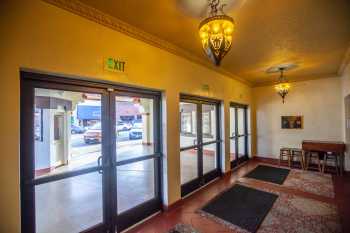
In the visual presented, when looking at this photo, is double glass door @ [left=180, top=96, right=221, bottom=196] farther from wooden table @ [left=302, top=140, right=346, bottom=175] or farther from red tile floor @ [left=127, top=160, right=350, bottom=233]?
wooden table @ [left=302, top=140, right=346, bottom=175]

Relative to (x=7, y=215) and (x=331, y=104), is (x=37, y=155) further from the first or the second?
(x=331, y=104)

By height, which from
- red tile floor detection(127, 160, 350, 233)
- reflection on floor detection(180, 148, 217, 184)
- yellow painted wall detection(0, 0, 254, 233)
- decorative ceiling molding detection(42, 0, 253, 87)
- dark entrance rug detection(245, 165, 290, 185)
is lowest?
red tile floor detection(127, 160, 350, 233)

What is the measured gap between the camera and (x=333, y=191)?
4.07 metres

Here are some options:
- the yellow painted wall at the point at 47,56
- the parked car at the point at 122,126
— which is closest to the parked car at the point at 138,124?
the parked car at the point at 122,126

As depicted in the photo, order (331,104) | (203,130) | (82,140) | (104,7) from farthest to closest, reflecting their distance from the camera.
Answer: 1. (331,104)
2. (203,130)
3. (82,140)
4. (104,7)

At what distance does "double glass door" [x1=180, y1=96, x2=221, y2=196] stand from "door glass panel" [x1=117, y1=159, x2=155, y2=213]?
0.73 meters

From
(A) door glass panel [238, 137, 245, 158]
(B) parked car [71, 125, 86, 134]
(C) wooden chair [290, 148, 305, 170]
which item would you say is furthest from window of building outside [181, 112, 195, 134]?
(C) wooden chair [290, 148, 305, 170]

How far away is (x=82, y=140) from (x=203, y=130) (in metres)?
2.95

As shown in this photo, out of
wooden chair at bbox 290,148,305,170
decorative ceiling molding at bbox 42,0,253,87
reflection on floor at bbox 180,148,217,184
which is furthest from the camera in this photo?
wooden chair at bbox 290,148,305,170

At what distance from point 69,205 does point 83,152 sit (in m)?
1.28

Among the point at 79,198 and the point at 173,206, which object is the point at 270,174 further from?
the point at 79,198

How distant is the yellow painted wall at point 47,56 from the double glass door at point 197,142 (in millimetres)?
798

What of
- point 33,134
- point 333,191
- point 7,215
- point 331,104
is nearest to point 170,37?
point 33,134

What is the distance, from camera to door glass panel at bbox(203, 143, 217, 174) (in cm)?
484
